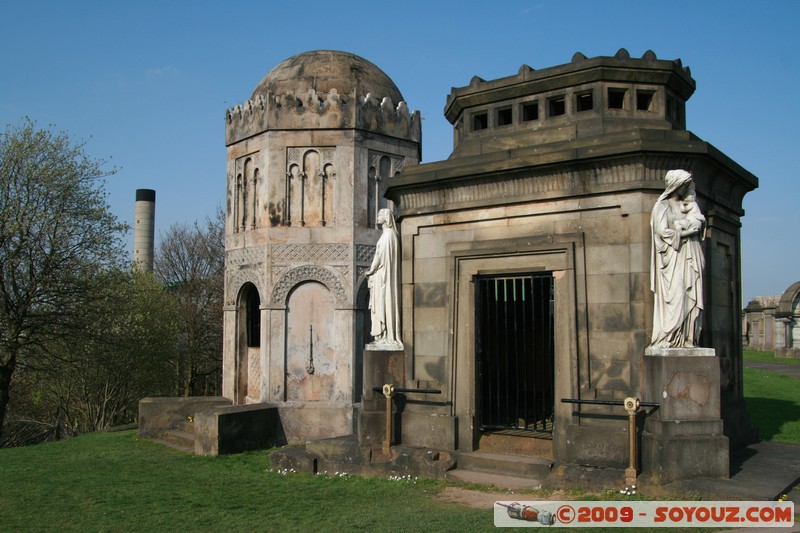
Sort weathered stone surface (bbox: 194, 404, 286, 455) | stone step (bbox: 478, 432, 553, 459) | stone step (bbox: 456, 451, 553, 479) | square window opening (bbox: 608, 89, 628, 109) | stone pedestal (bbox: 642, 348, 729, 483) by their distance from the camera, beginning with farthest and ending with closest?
weathered stone surface (bbox: 194, 404, 286, 455) < square window opening (bbox: 608, 89, 628, 109) < stone step (bbox: 478, 432, 553, 459) < stone step (bbox: 456, 451, 553, 479) < stone pedestal (bbox: 642, 348, 729, 483)

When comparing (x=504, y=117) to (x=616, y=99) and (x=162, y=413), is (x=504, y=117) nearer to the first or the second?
(x=616, y=99)

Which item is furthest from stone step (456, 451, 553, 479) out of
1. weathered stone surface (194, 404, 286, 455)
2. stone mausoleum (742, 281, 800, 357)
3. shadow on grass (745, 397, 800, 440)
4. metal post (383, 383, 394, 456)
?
stone mausoleum (742, 281, 800, 357)

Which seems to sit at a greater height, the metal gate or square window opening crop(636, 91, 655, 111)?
square window opening crop(636, 91, 655, 111)

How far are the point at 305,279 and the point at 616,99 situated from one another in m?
8.75

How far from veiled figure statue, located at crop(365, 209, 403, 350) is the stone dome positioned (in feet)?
24.1

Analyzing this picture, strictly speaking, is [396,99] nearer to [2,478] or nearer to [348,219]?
[348,219]

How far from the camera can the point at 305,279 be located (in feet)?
53.8

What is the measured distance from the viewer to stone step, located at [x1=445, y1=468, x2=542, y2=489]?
860 cm

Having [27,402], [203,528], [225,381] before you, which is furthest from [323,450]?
[27,402]

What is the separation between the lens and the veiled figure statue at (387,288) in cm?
1061

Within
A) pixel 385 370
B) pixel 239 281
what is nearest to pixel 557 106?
pixel 385 370

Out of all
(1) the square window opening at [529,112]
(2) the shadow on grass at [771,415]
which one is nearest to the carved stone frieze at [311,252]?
(1) the square window opening at [529,112]

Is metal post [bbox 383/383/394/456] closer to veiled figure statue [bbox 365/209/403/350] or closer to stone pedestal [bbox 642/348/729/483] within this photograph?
veiled figure statue [bbox 365/209/403/350]

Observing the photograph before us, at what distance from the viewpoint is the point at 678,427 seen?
796 cm
